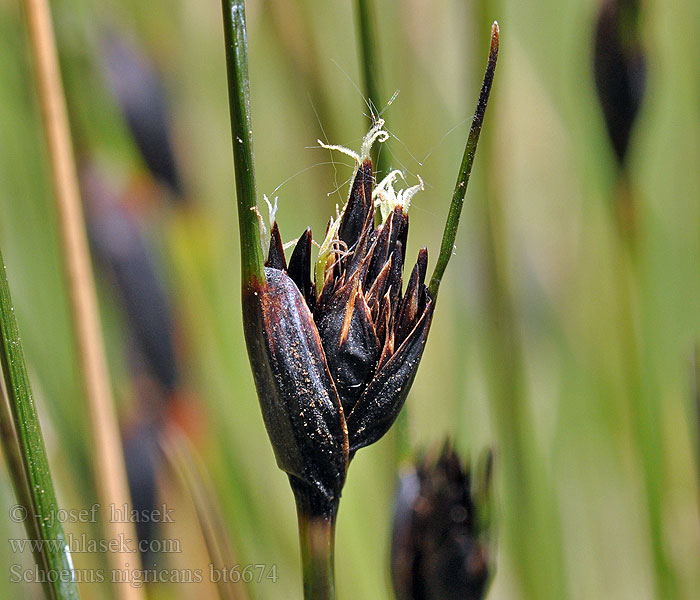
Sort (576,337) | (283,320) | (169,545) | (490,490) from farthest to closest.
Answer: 1. (576,337)
2. (169,545)
3. (490,490)
4. (283,320)

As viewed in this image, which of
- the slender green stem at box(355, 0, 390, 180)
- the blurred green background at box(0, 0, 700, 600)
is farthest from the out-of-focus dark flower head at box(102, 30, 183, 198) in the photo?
the slender green stem at box(355, 0, 390, 180)

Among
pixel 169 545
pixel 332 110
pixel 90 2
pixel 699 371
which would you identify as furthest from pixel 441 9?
pixel 169 545

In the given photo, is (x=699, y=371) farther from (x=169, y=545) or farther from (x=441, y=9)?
(x=441, y=9)

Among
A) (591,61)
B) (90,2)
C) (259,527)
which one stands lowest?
(259,527)

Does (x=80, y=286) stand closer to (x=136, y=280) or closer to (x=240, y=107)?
(x=136, y=280)

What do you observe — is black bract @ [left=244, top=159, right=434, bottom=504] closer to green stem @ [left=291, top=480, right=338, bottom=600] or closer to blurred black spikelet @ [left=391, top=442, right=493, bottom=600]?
green stem @ [left=291, top=480, right=338, bottom=600]
